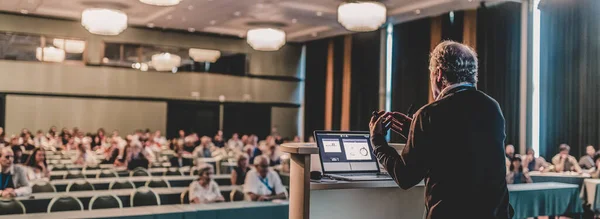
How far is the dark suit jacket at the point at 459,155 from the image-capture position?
198 cm

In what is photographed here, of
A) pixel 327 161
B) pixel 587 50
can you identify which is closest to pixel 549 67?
pixel 587 50

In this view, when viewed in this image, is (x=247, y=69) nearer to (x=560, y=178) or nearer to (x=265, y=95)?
(x=265, y=95)

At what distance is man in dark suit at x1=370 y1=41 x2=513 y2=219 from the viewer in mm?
1979

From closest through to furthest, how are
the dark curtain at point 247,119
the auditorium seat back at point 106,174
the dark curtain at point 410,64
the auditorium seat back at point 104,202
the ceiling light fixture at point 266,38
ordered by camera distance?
1. the auditorium seat back at point 104,202
2. the auditorium seat back at point 106,174
3. the ceiling light fixture at point 266,38
4. the dark curtain at point 410,64
5. the dark curtain at point 247,119

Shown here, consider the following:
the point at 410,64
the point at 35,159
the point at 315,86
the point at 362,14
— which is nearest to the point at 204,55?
the point at 315,86

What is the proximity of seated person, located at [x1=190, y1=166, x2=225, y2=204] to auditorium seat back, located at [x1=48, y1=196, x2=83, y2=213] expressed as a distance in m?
1.43

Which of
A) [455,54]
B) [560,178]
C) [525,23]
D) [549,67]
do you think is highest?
[525,23]

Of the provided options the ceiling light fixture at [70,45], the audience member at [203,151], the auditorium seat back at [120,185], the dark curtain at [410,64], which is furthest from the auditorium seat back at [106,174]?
the ceiling light fixture at [70,45]

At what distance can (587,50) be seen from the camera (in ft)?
39.5

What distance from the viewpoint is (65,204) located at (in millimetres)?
5590

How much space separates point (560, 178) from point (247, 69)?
1209cm

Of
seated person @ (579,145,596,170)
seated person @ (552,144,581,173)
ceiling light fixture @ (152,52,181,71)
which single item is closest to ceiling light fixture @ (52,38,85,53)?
ceiling light fixture @ (152,52,181,71)

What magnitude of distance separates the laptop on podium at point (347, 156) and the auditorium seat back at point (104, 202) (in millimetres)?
3378

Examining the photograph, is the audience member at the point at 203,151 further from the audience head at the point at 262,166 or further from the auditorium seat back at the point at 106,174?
the audience head at the point at 262,166
